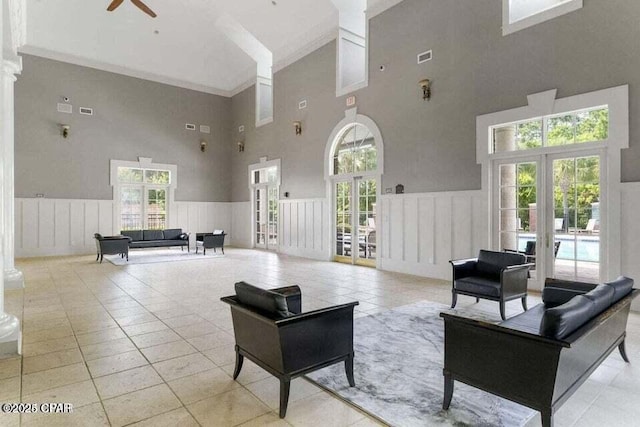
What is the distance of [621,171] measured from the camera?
15.2 feet

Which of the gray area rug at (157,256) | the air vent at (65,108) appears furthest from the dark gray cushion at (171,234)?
the air vent at (65,108)

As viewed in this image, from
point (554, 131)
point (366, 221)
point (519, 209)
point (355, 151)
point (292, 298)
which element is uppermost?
point (355, 151)

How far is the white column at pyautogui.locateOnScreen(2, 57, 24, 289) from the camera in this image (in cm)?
500

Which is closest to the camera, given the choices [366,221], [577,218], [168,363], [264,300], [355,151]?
[264,300]

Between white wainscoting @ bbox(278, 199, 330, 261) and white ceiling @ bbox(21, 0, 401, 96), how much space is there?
396 centimetres

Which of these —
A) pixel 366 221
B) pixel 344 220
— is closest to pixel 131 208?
pixel 344 220

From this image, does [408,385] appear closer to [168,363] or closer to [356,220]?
Answer: [168,363]

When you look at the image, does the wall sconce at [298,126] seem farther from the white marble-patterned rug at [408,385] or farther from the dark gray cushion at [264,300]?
the dark gray cushion at [264,300]

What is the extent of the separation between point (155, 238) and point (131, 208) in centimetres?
153

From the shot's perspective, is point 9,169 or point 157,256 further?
point 157,256

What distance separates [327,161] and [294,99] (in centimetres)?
227

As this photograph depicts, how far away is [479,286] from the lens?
4363 millimetres

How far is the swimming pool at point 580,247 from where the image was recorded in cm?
493

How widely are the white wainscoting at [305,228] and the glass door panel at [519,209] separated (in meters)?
4.13
